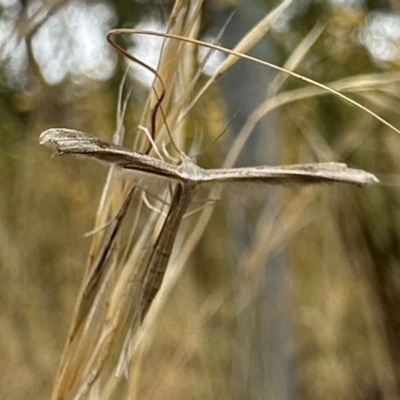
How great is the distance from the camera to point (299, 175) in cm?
30

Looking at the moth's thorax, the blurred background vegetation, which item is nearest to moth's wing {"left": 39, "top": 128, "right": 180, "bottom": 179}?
the moth's thorax

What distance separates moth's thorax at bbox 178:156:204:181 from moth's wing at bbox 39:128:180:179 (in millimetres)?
23

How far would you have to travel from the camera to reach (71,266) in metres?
1.36

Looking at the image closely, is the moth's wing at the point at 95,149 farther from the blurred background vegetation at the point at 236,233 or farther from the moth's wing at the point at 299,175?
the blurred background vegetation at the point at 236,233

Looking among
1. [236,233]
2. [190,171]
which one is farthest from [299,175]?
[236,233]

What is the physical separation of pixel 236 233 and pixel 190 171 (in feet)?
1.41

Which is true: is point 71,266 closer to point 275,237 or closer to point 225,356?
point 225,356

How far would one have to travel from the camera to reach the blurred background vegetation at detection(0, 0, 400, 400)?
0.94 metres

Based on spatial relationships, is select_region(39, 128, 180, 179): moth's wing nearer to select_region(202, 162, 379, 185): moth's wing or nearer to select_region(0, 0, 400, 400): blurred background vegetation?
select_region(202, 162, 379, 185): moth's wing

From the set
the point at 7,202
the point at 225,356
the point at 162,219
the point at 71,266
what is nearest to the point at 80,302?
the point at 162,219

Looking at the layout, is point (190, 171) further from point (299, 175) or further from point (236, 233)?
point (236, 233)

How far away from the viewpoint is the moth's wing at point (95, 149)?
23cm

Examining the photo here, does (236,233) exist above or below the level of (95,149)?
above

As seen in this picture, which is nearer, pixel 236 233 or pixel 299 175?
pixel 299 175
